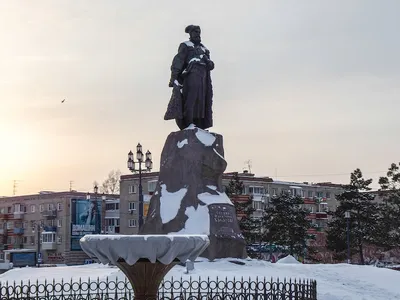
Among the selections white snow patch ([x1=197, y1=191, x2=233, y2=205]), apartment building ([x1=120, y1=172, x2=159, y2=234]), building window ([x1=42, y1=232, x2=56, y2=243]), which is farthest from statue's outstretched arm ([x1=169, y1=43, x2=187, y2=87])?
building window ([x1=42, y1=232, x2=56, y2=243])

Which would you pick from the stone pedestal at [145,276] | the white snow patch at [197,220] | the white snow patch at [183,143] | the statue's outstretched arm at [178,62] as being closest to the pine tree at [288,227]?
the statue's outstretched arm at [178,62]

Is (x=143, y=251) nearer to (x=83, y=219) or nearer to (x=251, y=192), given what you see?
(x=83, y=219)

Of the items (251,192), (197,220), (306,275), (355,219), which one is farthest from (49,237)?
(306,275)

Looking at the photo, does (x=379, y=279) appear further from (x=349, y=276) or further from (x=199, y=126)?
(x=199, y=126)

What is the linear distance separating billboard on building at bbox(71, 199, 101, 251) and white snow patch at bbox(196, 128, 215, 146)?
139ft

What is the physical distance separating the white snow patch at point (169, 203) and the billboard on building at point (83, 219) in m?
42.6

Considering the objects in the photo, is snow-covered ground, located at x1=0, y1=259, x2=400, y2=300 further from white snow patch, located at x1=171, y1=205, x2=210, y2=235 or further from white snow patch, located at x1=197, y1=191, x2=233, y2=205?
white snow patch, located at x1=197, y1=191, x2=233, y2=205

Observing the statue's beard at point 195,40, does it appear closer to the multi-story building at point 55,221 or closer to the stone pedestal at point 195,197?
the stone pedestal at point 195,197

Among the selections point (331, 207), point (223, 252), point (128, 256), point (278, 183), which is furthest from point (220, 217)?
point (331, 207)

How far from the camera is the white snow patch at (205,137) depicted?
2006 cm

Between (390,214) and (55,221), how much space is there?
1478 inches

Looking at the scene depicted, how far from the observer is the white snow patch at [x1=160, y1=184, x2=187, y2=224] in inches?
758

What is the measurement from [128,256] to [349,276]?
11.4 meters

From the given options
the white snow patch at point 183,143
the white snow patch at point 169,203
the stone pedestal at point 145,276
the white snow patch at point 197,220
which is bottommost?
the stone pedestal at point 145,276
